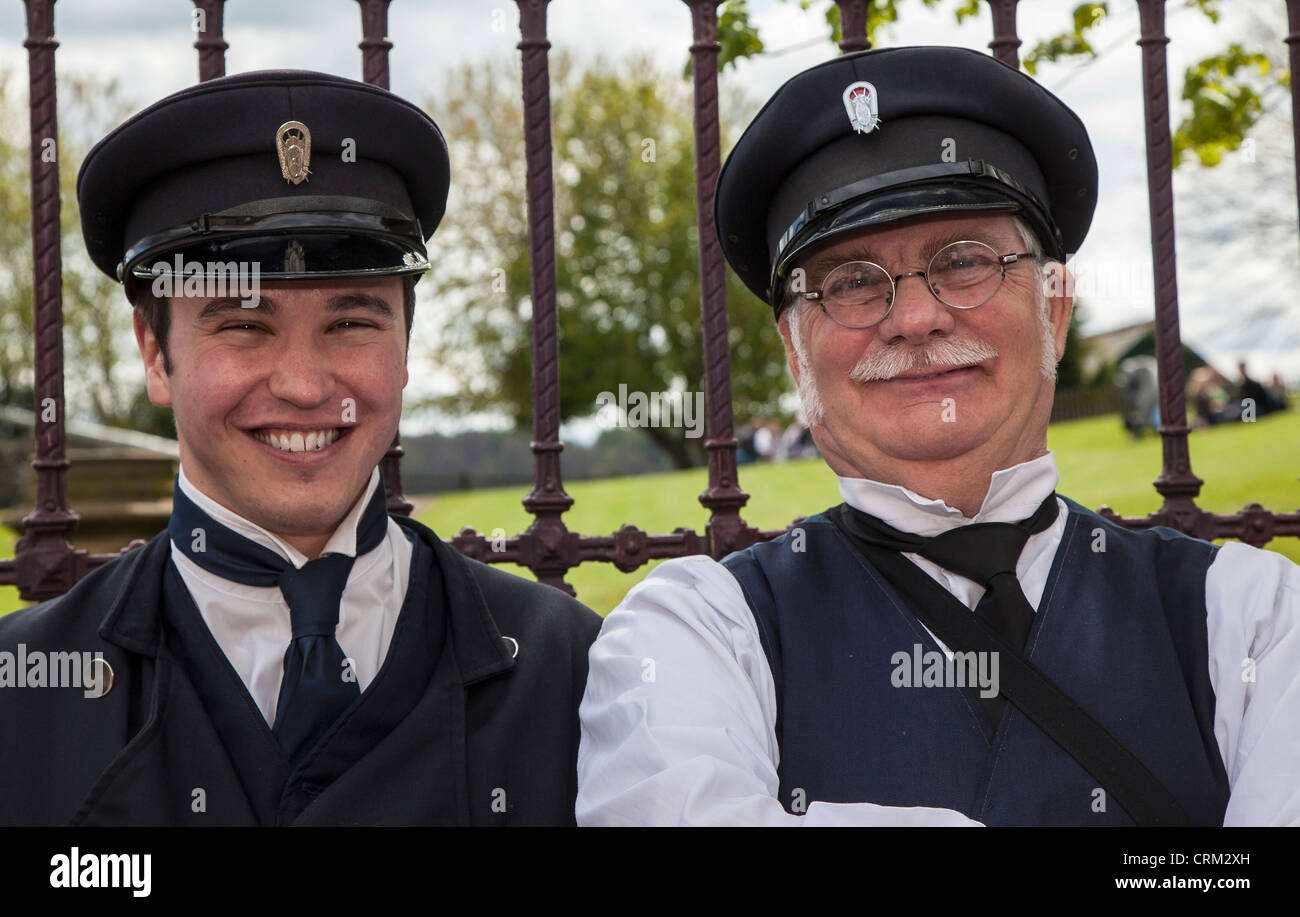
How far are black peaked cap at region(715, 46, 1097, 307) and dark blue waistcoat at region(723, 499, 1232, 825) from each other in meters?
0.66

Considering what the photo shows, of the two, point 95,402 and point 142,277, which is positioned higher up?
point 95,402

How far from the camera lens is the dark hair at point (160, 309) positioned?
2.41 meters

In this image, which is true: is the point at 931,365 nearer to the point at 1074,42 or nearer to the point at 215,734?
the point at 215,734

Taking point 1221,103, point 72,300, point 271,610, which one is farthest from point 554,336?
point 72,300

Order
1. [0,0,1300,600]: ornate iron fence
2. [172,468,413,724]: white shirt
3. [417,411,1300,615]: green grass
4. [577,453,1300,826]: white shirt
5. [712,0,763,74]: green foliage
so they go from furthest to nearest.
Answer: [417,411,1300,615]: green grass
[712,0,763,74]: green foliage
[0,0,1300,600]: ornate iron fence
[172,468,413,724]: white shirt
[577,453,1300,826]: white shirt

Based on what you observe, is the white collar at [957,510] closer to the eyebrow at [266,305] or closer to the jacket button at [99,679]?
the eyebrow at [266,305]

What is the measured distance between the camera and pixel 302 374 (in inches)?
90.3

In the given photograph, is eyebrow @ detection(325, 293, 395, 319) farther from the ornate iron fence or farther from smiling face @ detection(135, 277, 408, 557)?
the ornate iron fence

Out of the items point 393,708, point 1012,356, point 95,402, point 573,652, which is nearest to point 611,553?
point 573,652

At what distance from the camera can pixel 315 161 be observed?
2.50 meters

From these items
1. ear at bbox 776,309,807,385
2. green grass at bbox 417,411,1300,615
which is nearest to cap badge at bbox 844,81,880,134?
ear at bbox 776,309,807,385

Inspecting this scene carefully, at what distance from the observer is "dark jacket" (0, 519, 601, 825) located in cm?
216
